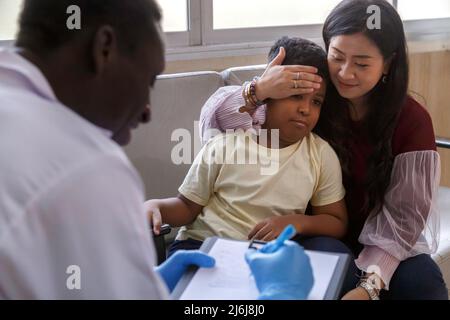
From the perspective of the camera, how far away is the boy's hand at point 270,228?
1375 millimetres

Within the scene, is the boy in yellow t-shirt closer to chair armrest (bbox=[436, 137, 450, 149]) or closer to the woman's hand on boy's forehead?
the woman's hand on boy's forehead

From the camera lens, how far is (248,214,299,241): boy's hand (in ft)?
4.51

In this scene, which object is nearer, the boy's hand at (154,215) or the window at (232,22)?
the boy's hand at (154,215)

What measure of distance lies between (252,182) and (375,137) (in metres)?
0.35

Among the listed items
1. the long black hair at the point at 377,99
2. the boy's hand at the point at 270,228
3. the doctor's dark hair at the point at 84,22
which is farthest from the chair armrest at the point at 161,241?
the doctor's dark hair at the point at 84,22

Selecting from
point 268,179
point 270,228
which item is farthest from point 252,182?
point 270,228

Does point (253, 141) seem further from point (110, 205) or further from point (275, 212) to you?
point (110, 205)

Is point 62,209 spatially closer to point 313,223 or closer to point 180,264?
point 180,264

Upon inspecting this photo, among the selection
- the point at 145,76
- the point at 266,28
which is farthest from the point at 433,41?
the point at 145,76

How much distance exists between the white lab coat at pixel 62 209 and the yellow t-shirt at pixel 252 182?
847 millimetres

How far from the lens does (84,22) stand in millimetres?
713

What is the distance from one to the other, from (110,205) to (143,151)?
128cm

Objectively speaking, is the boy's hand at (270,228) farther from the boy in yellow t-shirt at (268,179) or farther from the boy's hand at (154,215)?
the boy's hand at (154,215)

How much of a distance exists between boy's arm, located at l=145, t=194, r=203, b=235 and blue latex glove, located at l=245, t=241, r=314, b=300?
21.9 inches
